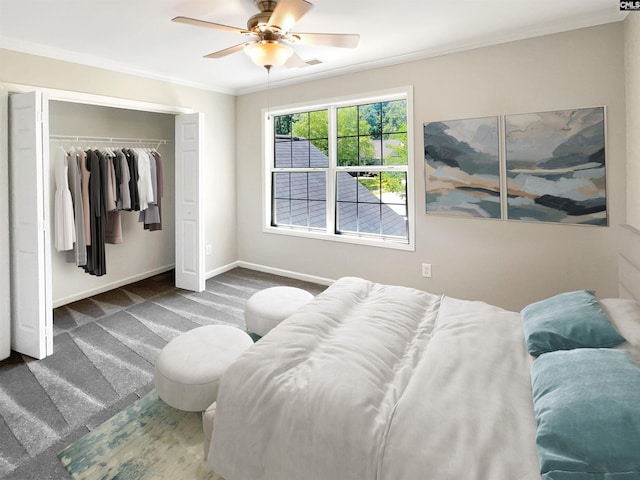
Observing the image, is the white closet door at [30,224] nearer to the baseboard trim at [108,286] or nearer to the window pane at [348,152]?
the baseboard trim at [108,286]

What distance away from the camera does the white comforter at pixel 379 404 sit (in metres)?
1.11

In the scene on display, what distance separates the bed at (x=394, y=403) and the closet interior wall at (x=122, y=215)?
3351 millimetres

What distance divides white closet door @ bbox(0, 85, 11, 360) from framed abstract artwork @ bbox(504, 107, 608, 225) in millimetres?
4113

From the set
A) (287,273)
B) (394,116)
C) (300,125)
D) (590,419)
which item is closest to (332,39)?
(394,116)

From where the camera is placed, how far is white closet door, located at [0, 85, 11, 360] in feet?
9.25

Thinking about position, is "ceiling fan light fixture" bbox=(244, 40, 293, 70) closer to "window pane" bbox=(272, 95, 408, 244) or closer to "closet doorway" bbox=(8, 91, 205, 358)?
"closet doorway" bbox=(8, 91, 205, 358)

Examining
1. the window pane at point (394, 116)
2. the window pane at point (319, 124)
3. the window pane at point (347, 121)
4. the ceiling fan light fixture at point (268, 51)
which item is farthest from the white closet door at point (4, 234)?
the window pane at point (394, 116)

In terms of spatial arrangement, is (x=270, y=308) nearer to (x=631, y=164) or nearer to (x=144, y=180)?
(x=144, y=180)

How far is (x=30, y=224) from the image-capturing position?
2.78 meters

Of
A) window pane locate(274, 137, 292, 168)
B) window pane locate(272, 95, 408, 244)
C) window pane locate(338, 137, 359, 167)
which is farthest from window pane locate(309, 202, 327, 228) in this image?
window pane locate(274, 137, 292, 168)

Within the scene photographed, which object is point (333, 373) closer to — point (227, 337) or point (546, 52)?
point (227, 337)

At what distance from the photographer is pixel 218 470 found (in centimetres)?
146

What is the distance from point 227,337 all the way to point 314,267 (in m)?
2.42

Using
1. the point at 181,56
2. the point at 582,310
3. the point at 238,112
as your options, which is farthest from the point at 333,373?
the point at 238,112
